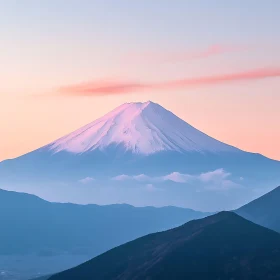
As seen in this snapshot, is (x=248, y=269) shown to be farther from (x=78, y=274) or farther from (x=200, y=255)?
(x=78, y=274)

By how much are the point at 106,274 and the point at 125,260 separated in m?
6.54

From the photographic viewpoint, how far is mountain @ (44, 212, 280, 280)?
127438 millimetres

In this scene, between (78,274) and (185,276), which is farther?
(78,274)

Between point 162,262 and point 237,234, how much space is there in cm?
1392

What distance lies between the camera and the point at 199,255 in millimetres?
134500

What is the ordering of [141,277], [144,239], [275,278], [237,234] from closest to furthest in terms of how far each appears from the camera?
[275,278], [141,277], [237,234], [144,239]

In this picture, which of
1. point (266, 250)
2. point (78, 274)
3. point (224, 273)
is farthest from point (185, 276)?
point (78, 274)

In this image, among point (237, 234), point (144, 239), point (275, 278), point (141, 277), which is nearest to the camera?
point (275, 278)

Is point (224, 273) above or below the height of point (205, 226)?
below

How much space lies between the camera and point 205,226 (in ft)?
482

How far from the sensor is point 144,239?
155 m


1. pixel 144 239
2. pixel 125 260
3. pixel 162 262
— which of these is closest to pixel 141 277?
pixel 162 262

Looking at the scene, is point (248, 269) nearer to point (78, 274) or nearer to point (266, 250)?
point (266, 250)

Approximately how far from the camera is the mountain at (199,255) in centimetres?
12744
